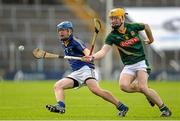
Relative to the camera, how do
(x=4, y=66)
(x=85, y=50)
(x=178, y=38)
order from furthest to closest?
1. (x=178, y=38)
2. (x=4, y=66)
3. (x=85, y=50)

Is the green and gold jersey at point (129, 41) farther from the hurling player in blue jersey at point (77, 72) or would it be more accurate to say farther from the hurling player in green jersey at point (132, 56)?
the hurling player in blue jersey at point (77, 72)

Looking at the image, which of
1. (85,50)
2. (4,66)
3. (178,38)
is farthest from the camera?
(178,38)

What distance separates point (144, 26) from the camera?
17391mm

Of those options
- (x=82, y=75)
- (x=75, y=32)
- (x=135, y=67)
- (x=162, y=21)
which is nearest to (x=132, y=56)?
(x=135, y=67)

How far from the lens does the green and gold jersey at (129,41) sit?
17.4m

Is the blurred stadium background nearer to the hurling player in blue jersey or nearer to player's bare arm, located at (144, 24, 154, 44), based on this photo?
player's bare arm, located at (144, 24, 154, 44)

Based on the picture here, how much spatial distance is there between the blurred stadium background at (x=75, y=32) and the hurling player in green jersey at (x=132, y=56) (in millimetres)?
28655

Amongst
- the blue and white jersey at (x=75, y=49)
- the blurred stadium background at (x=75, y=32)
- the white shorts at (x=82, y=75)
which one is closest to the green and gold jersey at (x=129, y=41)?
the blue and white jersey at (x=75, y=49)

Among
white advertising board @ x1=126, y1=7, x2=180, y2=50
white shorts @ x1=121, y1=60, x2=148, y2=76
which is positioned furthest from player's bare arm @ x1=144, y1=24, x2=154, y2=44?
white advertising board @ x1=126, y1=7, x2=180, y2=50

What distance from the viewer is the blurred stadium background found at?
46.8 metres

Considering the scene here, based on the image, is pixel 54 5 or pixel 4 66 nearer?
pixel 4 66

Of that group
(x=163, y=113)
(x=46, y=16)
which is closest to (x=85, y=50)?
(x=163, y=113)

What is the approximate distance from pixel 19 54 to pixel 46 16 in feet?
14.1

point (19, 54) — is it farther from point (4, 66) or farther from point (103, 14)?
point (103, 14)
